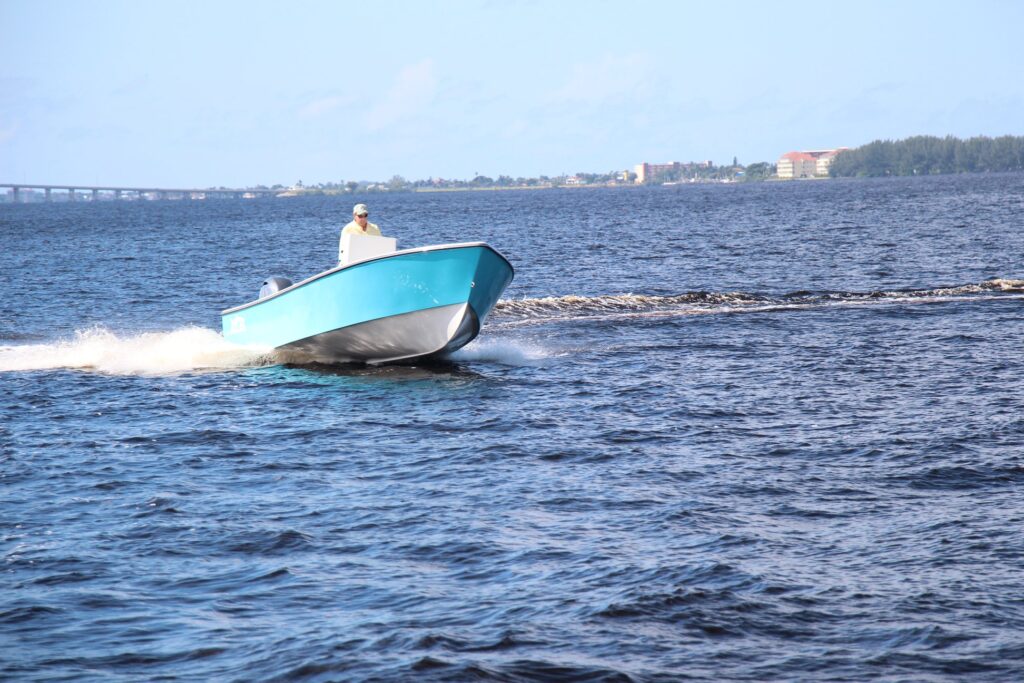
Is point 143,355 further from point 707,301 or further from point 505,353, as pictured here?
point 707,301

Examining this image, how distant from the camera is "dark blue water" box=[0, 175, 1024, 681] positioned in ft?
26.9

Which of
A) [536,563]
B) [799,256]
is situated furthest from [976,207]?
[536,563]

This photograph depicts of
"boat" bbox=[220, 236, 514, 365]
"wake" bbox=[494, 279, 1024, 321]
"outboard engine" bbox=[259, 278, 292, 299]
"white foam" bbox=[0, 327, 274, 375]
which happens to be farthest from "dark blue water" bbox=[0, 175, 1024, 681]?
"wake" bbox=[494, 279, 1024, 321]

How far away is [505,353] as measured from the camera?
2256 centimetres

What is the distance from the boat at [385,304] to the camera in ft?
63.3

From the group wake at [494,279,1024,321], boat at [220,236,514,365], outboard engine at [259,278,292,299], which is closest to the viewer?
boat at [220,236,514,365]

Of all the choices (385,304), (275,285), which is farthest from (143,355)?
(385,304)

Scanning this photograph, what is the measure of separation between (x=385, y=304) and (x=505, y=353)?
12.0 feet

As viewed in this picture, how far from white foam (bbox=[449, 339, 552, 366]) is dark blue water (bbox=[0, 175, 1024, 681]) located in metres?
0.14

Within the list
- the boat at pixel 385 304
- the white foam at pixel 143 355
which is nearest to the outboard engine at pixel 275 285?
the boat at pixel 385 304

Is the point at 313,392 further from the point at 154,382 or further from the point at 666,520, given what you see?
the point at 666,520

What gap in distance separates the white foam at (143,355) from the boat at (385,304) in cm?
104

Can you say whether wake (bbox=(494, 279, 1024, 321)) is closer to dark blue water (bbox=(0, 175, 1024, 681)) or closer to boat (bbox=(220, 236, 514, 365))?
dark blue water (bbox=(0, 175, 1024, 681))

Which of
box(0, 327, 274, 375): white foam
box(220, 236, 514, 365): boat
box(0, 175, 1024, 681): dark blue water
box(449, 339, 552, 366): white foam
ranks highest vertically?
box(220, 236, 514, 365): boat
